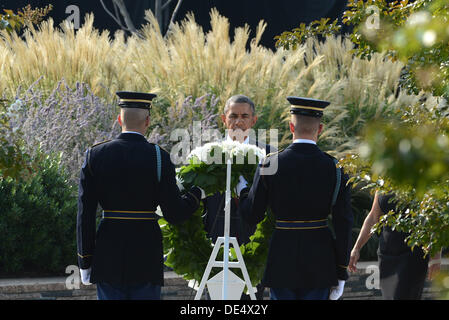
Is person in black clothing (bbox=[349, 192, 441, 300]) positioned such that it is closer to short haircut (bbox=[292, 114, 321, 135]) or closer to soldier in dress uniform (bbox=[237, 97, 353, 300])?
soldier in dress uniform (bbox=[237, 97, 353, 300])

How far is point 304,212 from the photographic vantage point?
402cm

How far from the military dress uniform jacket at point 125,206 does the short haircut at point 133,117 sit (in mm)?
91

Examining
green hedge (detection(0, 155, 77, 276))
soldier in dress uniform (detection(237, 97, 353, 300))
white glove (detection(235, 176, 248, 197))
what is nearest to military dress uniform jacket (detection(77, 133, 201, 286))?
white glove (detection(235, 176, 248, 197))

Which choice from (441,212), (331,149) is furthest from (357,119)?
(441,212)

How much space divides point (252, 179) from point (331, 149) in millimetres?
3916

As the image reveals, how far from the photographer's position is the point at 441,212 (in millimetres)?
3152

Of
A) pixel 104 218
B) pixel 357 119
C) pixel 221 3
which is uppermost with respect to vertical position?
pixel 221 3

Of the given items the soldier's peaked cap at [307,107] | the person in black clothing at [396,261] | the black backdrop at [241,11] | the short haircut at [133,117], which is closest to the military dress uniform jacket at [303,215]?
the soldier's peaked cap at [307,107]

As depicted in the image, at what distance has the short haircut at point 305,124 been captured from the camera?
4121 mm

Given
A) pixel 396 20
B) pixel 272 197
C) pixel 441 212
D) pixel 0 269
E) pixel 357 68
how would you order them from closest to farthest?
pixel 441 212
pixel 396 20
pixel 272 197
pixel 0 269
pixel 357 68

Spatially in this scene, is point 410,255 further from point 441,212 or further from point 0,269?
point 0,269

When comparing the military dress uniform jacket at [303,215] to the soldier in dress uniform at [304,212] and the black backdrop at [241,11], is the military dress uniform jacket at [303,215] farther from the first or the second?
the black backdrop at [241,11]

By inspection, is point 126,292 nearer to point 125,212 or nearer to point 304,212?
point 125,212

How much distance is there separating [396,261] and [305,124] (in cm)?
131
